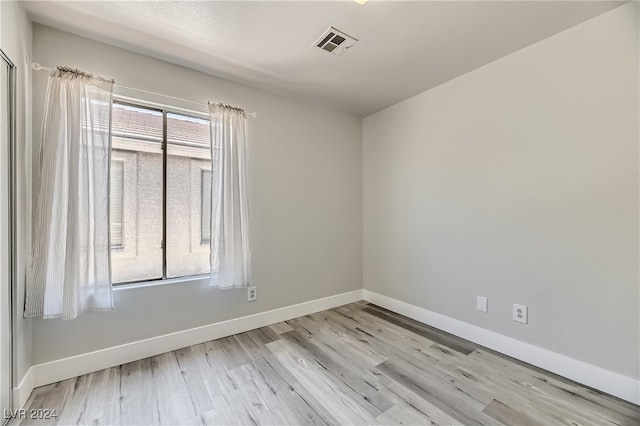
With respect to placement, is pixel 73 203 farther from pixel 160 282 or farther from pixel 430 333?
pixel 430 333

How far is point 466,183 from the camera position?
8.05 feet

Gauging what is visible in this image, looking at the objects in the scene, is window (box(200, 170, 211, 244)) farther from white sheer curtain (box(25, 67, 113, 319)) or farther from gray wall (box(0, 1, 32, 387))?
gray wall (box(0, 1, 32, 387))

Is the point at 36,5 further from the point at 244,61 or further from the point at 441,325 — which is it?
the point at 441,325

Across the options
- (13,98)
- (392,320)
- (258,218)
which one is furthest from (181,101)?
(392,320)

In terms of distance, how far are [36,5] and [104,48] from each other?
0.38m

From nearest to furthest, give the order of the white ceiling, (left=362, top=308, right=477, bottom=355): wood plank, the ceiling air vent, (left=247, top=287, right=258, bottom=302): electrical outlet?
the white ceiling < the ceiling air vent < (left=362, top=308, right=477, bottom=355): wood plank < (left=247, top=287, right=258, bottom=302): electrical outlet

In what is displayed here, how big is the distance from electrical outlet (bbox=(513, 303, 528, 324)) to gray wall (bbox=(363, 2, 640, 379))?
0.04m

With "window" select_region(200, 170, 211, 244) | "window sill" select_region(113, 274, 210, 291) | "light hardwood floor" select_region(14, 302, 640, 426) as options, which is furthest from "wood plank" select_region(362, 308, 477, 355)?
"window" select_region(200, 170, 211, 244)

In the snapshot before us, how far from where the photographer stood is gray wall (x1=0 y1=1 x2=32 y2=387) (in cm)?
153

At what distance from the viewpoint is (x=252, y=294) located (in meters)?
2.65

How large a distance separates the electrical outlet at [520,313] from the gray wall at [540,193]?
0.12 feet

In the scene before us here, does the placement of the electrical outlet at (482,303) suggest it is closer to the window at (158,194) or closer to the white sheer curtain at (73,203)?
the window at (158,194)

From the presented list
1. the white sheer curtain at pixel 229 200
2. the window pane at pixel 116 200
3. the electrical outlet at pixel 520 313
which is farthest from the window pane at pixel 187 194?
the electrical outlet at pixel 520 313

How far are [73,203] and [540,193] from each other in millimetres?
3284
